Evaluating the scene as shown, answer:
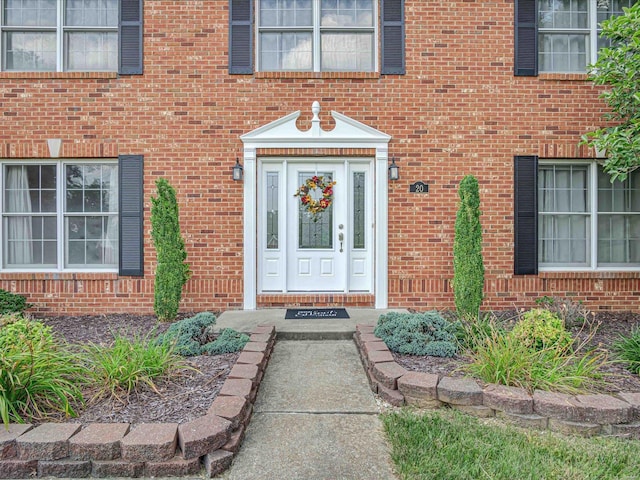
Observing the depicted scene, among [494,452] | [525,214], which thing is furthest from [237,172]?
[494,452]

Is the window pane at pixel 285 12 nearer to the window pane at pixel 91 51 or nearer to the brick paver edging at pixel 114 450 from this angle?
the window pane at pixel 91 51

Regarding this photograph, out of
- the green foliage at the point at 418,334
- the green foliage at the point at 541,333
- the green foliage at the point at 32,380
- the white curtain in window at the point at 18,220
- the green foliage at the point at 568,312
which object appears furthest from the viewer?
the white curtain in window at the point at 18,220

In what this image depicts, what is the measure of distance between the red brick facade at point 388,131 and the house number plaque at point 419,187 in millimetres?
91

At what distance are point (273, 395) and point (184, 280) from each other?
2774mm

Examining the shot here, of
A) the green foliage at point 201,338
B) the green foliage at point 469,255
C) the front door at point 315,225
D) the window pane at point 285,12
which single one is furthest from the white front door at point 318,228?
the window pane at point 285,12

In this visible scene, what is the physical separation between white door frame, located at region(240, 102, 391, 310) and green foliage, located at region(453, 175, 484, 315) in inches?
45.2

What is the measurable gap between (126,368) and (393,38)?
229 inches

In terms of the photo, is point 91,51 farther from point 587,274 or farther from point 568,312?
point 587,274

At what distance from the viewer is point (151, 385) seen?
3246 mm

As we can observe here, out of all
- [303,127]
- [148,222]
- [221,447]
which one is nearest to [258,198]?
[303,127]

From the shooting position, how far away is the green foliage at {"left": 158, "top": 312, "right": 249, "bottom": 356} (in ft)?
13.8

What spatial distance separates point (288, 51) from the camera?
6562 millimetres

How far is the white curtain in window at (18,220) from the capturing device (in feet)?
21.2

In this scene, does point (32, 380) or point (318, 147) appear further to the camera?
point (318, 147)
